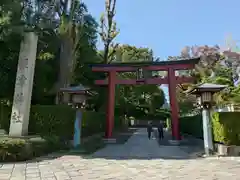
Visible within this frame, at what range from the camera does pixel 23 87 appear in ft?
34.4

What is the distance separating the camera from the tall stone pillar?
10.2 metres

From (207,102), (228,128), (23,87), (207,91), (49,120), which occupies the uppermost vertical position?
(23,87)

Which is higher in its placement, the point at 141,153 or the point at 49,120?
the point at 49,120

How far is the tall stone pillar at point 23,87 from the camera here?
10.2 metres

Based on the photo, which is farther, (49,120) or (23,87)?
(49,120)

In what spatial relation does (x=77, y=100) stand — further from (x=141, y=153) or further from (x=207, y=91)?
(x=207, y=91)

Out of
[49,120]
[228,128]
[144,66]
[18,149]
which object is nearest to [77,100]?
[49,120]

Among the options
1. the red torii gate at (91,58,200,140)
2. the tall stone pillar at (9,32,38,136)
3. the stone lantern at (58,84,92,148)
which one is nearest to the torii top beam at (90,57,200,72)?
the red torii gate at (91,58,200,140)

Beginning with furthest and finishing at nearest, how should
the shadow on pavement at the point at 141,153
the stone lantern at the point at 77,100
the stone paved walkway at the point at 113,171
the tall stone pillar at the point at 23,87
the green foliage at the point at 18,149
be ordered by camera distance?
the stone lantern at the point at 77,100
the tall stone pillar at the point at 23,87
the shadow on pavement at the point at 141,153
the green foliage at the point at 18,149
the stone paved walkway at the point at 113,171

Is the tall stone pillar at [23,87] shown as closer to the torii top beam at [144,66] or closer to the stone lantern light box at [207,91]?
the torii top beam at [144,66]

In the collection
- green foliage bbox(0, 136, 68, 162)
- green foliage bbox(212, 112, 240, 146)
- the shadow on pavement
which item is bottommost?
the shadow on pavement

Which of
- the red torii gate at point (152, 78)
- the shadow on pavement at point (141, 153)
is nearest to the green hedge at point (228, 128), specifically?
the shadow on pavement at point (141, 153)

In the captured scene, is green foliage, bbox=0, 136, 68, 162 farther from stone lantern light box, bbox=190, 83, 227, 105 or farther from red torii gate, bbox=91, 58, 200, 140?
red torii gate, bbox=91, 58, 200, 140

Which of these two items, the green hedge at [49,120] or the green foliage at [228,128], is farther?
the green hedge at [49,120]
